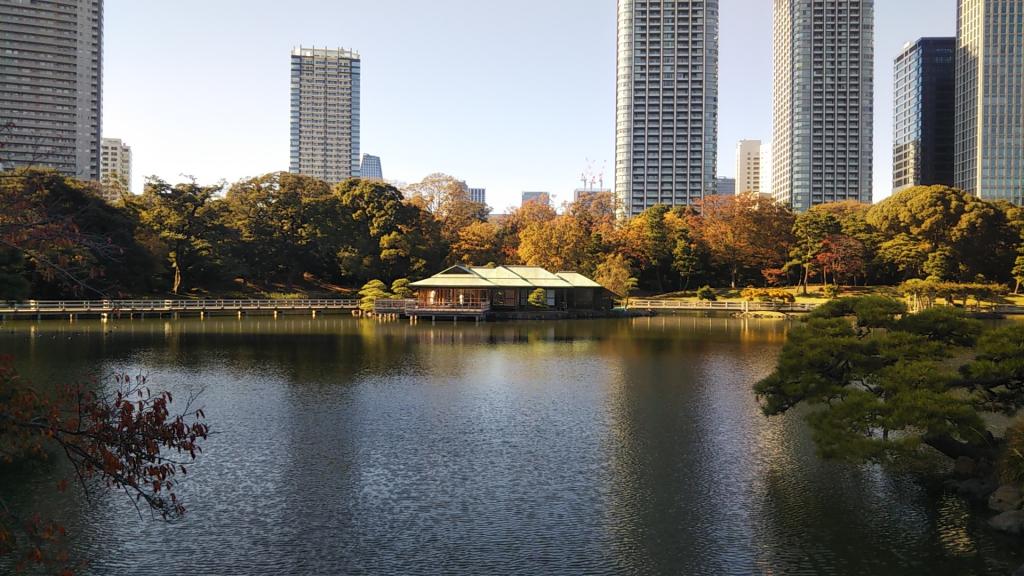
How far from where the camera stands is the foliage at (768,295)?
2741 inches

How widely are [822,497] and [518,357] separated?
880 inches

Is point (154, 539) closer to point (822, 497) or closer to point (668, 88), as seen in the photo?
point (822, 497)

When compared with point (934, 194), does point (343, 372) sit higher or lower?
lower

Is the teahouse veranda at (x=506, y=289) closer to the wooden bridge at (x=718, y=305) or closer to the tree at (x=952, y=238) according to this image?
the wooden bridge at (x=718, y=305)

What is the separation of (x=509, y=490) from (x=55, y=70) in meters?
121

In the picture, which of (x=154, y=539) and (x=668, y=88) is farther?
(x=668, y=88)

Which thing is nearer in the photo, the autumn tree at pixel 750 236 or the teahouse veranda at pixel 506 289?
A: the teahouse veranda at pixel 506 289

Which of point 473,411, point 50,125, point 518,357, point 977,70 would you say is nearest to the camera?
point 473,411

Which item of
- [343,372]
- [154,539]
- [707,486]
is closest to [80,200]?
[343,372]

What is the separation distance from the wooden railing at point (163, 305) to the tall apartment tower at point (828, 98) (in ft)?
335

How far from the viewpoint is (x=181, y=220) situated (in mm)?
64500

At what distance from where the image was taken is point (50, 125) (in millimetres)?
110812

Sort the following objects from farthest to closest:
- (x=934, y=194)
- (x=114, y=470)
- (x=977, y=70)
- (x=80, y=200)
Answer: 1. (x=977, y=70)
2. (x=934, y=194)
3. (x=80, y=200)
4. (x=114, y=470)

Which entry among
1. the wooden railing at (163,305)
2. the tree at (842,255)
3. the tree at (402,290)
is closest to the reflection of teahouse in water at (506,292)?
the tree at (402,290)
